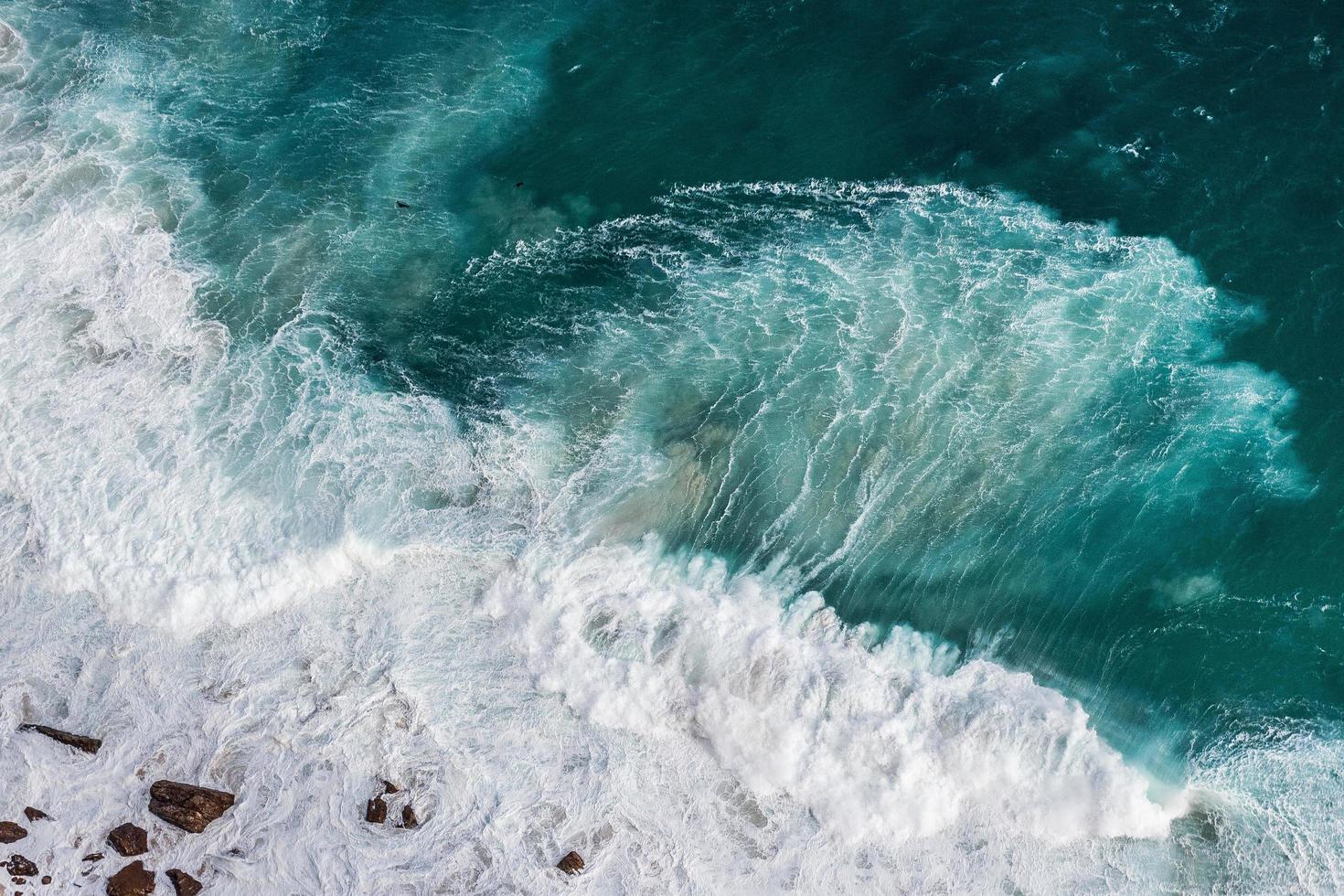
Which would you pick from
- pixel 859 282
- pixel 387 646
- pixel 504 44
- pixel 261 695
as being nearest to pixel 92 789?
pixel 261 695

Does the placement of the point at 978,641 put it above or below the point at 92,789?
above

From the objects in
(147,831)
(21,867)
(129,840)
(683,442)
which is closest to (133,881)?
(129,840)

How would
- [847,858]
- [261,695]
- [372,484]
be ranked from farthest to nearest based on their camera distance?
[372,484] → [261,695] → [847,858]

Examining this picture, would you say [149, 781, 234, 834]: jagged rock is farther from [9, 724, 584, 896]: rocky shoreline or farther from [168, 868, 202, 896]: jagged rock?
[168, 868, 202, 896]: jagged rock

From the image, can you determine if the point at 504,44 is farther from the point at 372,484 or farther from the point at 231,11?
the point at 372,484

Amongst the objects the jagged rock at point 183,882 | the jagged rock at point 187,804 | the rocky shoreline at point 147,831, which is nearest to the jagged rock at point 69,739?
the rocky shoreline at point 147,831

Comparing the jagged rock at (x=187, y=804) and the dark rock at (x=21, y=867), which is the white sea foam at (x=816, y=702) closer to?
the jagged rock at (x=187, y=804)

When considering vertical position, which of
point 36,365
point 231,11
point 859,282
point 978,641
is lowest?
point 978,641
